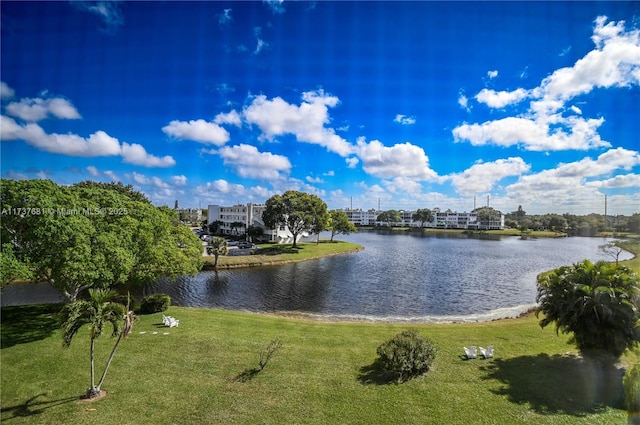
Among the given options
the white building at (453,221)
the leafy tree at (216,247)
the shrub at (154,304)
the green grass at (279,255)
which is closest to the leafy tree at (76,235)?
the shrub at (154,304)

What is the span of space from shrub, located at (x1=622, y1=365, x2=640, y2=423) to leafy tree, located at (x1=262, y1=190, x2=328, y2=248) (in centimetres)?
5415

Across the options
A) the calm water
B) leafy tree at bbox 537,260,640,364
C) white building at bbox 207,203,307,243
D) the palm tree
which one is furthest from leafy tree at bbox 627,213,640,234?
white building at bbox 207,203,307,243

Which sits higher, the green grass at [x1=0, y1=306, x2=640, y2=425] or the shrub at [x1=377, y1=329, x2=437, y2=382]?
the shrub at [x1=377, y1=329, x2=437, y2=382]

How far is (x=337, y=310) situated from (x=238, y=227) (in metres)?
63.1

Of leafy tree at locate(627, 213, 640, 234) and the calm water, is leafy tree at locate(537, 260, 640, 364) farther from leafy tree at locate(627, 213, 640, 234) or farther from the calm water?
the calm water

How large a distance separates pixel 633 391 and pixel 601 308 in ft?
9.39

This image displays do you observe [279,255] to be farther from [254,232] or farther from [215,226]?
[215,226]

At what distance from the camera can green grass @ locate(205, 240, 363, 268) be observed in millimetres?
47297

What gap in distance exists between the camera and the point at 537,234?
125375mm

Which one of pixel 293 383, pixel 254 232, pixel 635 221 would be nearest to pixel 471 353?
pixel 293 383

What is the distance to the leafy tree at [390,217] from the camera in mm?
168125

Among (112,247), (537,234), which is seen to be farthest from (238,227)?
(537,234)

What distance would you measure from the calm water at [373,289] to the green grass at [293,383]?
10.2 metres

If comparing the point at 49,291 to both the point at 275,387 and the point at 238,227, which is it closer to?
the point at 275,387
